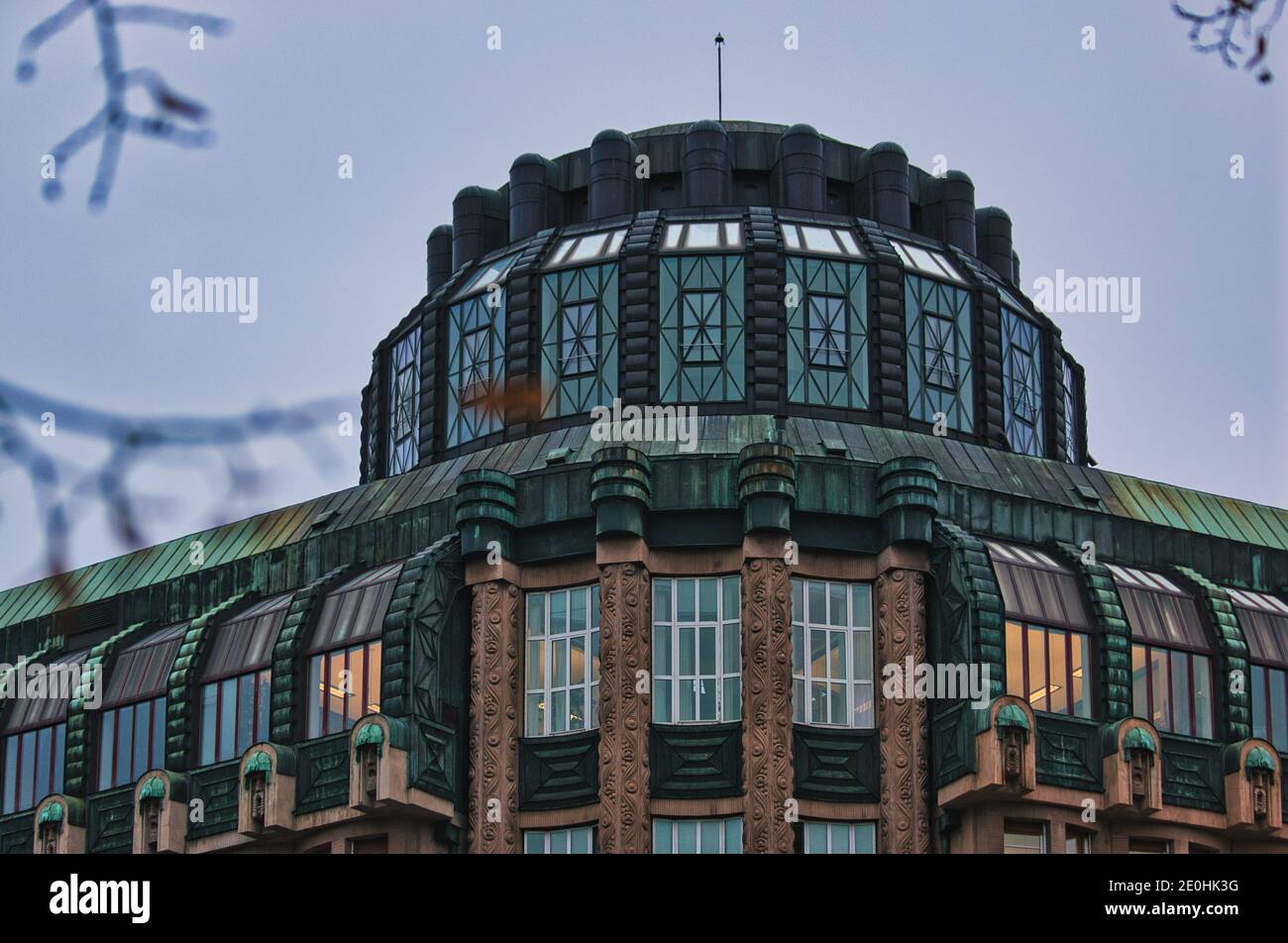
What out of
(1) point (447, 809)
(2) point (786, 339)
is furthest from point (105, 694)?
(2) point (786, 339)

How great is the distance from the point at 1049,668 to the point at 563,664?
12.8 metres

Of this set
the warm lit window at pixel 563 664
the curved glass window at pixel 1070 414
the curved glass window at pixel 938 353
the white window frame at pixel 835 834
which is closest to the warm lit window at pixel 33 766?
the warm lit window at pixel 563 664

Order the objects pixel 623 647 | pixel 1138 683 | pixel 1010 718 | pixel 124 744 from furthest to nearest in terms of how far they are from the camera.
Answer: pixel 124 744 → pixel 1138 683 → pixel 623 647 → pixel 1010 718

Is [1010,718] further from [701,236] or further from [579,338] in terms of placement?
[701,236]

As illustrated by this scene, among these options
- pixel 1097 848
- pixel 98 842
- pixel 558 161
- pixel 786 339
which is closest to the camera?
pixel 1097 848

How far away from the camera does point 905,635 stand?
2872 inches

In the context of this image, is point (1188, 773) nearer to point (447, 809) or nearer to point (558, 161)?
point (447, 809)

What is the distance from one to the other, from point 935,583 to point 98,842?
79.4 feet

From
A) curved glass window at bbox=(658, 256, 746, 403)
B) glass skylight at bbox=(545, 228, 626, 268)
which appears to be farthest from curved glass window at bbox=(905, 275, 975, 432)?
glass skylight at bbox=(545, 228, 626, 268)

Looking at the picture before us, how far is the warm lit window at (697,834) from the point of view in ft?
232

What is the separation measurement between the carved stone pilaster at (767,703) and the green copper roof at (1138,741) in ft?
28.4

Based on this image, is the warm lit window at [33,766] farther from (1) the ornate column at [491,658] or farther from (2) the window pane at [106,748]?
(1) the ornate column at [491,658]

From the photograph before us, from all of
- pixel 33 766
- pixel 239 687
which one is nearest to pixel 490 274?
pixel 239 687

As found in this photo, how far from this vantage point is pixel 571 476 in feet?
246
